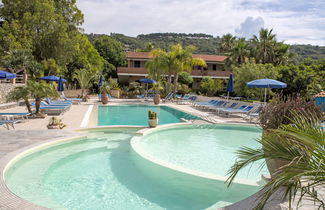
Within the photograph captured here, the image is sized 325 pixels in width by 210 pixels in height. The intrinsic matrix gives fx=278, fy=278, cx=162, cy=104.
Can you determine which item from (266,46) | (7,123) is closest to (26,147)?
(7,123)

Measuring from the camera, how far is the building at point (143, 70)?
35.7 metres

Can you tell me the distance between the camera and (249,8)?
13.2m

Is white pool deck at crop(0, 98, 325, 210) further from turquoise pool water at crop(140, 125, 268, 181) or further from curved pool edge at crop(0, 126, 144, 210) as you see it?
turquoise pool water at crop(140, 125, 268, 181)

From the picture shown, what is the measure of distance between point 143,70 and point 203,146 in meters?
27.4

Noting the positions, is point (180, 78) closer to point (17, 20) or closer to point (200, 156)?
point (17, 20)

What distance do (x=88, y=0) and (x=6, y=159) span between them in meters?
12.1

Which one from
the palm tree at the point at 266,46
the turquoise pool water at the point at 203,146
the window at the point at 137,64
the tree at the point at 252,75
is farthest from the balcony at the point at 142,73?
the turquoise pool water at the point at 203,146

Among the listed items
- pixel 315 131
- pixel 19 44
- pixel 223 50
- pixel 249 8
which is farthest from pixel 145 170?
pixel 223 50

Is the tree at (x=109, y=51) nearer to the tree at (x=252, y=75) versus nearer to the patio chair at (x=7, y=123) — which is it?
the tree at (x=252, y=75)

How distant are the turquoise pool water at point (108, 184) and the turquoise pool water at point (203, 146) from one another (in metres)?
1.06

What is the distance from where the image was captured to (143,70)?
3581 cm

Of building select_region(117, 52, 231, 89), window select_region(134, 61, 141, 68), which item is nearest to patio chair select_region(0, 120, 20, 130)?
building select_region(117, 52, 231, 89)

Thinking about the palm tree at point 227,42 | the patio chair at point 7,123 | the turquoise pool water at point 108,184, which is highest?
the palm tree at point 227,42

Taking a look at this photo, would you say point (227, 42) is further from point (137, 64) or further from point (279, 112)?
point (279, 112)
